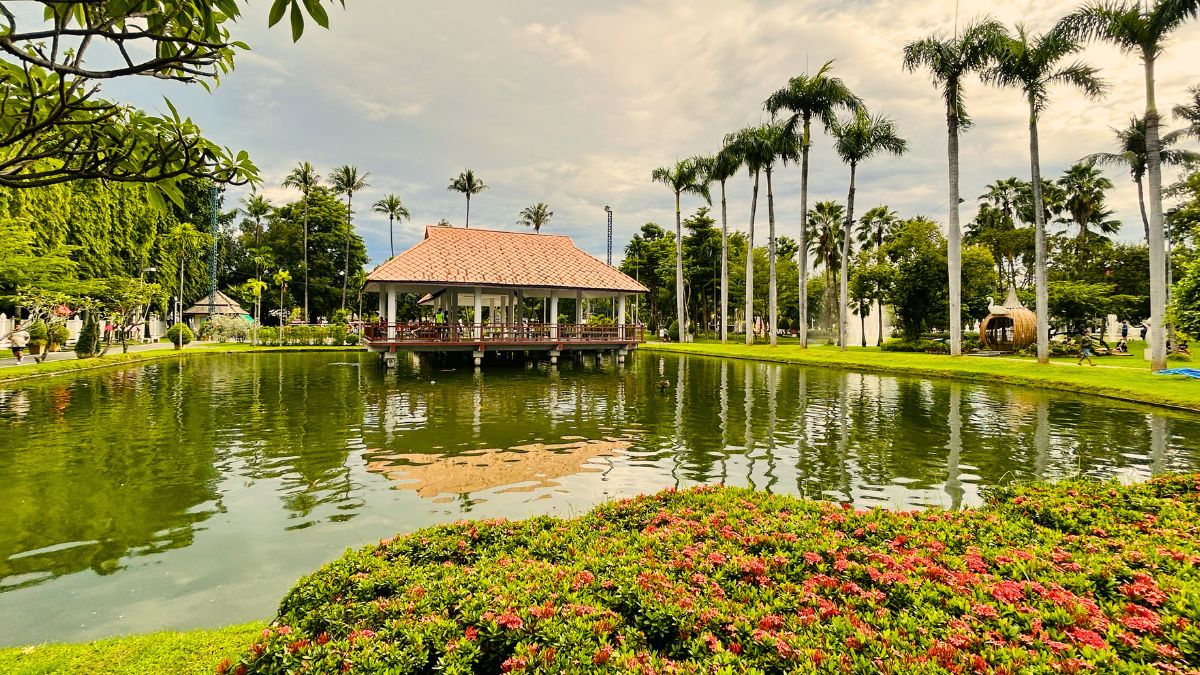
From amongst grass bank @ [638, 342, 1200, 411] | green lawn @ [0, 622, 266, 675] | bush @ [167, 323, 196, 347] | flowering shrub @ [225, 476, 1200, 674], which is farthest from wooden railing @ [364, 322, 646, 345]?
flowering shrub @ [225, 476, 1200, 674]

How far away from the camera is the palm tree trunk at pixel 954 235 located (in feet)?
89.8

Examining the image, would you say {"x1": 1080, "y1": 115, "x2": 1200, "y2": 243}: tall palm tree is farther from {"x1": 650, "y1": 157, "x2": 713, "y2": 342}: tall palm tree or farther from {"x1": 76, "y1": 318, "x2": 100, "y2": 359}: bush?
{"x1": 76, "y1": 318, "x2": 100, "y2": 359}: bush

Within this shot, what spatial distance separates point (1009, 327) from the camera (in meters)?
38.1

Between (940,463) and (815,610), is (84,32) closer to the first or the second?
(815,610)

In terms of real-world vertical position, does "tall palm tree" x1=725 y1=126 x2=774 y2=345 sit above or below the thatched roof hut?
above

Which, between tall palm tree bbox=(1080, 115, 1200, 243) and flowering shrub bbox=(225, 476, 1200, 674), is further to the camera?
tall palm tree bbox=(1080, 115, 1200, 243)

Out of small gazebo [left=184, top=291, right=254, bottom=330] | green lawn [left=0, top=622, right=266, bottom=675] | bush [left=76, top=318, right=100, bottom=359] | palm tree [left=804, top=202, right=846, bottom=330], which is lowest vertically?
green lawn [left=0, top=622, right=266, bottom=675]

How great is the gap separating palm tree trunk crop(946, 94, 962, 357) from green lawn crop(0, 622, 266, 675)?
104ft

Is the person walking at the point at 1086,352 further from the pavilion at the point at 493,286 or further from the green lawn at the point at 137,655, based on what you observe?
the green lawn at the point at 137,655

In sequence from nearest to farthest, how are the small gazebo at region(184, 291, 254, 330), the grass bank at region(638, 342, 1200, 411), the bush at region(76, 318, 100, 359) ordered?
1. the grass bank at region(638, 342, 1200, 411)
2. the bush at region(76, 318, 100, 359)
3. the small gazebo at region(184, 291, 254, 330)

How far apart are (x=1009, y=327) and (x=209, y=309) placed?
74.0m

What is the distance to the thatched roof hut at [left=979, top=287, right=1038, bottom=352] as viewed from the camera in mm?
34125

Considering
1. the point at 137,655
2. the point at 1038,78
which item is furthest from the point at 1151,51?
the point at 137,655

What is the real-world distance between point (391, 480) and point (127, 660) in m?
5.22
